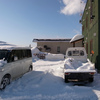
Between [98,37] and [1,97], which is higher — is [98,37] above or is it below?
above

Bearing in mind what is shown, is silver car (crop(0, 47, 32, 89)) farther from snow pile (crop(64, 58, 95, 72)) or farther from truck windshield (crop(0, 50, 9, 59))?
snow pile (crop(64, 58, 95, 72))

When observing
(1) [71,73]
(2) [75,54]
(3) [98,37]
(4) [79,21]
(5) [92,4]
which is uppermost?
(4) [79,21]

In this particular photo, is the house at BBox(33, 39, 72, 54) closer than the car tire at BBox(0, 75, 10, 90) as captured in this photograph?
No

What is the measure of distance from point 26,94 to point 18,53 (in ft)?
7.80

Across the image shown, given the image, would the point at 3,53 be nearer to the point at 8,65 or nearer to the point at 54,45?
the point at 8,65

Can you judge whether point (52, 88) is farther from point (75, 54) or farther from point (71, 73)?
point (75, 54)

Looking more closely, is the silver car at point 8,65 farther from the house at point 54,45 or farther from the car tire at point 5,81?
the house at point 54,45

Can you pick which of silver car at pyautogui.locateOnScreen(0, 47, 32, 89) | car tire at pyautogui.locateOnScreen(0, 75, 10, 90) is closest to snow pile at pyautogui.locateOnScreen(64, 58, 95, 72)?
silver car at pyautogui.locateOnScreen(0, 47, 32, 89)

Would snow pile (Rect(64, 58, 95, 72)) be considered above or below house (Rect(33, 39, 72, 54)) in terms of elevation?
below

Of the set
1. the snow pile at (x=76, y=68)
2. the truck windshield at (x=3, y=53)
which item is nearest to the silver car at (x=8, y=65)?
the truck windshield at (x=3, y=53)

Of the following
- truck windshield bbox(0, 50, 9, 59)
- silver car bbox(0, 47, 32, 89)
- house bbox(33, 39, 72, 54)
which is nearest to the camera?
silver car bbox(0, 47, 32, 89)

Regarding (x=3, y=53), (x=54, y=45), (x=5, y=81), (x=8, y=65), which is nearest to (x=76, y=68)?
(x=8, y=65)

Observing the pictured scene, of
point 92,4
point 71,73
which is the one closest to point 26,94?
point 71,73

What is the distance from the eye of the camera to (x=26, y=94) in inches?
165
